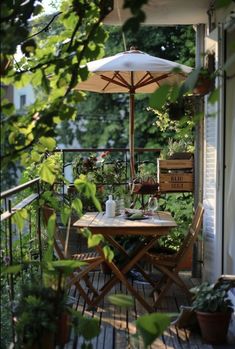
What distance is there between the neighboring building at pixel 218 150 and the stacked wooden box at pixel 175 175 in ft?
1.02

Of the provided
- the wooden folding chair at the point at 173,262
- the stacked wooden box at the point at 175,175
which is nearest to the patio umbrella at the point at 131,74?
the stacked wooden box at the point at 175,175

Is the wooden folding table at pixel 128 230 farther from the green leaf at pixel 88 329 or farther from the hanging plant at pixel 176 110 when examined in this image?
the green leaf at pixel 88 329

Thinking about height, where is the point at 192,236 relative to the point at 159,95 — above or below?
below

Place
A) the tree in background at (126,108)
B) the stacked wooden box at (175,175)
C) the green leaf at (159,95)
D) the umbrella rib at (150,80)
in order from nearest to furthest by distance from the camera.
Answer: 1. the green leaf at (159,95)
2. the stacked wooden box at (175,175)
3. the umbrella rib at (150,80)
4. the tree in background at (126,108)

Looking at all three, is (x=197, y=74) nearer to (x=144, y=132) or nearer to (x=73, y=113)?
(x=73, y=113)

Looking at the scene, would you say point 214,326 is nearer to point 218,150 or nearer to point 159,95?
point 218,150

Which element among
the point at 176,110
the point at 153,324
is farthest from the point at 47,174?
the point at 176,110

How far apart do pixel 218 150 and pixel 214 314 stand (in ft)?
4.72

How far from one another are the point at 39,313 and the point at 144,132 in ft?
35.6

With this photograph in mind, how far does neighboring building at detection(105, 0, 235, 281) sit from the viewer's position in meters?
4.45

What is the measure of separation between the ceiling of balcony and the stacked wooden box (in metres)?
1.41

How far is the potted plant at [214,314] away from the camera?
12.3 ft

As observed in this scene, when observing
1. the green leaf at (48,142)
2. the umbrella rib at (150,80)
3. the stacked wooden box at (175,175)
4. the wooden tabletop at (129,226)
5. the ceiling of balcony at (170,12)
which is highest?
the ceiling of balcony at (170,12)

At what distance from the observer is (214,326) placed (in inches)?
148
